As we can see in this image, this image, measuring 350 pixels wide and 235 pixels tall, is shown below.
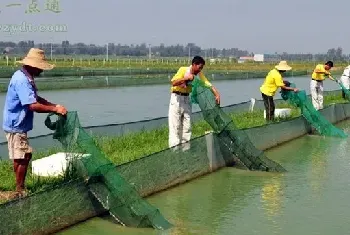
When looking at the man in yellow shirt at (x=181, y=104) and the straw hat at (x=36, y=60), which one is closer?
the straw hat at (x=36, y=60)

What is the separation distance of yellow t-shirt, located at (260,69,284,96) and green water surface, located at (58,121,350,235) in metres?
2.53

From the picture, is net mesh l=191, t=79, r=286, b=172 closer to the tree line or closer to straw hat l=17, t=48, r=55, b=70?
straw hat l=17, t=48, r=55, b=70

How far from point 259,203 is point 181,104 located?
1.89m

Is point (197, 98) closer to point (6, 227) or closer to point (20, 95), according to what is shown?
point (20, 95)

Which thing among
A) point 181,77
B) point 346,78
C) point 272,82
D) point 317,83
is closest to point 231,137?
point 181,77

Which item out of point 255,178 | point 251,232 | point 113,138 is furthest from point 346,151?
point 251,232

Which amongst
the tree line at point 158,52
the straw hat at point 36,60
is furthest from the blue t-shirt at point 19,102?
the tree line at point 158,52

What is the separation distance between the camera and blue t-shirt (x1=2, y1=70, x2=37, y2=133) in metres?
5.60

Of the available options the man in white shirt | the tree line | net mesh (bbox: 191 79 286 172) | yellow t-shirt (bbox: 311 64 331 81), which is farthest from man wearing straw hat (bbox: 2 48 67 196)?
the tree line

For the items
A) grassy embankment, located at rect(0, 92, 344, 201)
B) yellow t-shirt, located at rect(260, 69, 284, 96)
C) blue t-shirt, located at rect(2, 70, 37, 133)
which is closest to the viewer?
blue t-shirt, located at rect(2, 70, 37, 133)

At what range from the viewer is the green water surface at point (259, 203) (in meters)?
6.02

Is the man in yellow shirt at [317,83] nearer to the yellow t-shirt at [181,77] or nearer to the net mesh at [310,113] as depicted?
the net mesh at [310,113]

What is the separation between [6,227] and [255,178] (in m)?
4.39

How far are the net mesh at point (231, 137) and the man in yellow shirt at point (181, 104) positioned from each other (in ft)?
0.63
